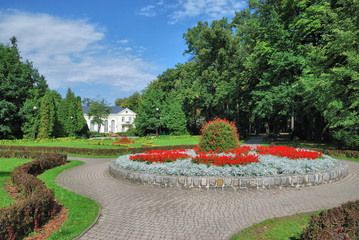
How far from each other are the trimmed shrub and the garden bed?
269 cm

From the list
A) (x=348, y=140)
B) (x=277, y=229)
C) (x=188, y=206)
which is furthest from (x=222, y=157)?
(x=348, y=140)

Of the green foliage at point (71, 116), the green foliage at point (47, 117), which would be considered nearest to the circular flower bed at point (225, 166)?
the green foliage at point (47, 117)

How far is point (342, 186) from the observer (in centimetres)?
780

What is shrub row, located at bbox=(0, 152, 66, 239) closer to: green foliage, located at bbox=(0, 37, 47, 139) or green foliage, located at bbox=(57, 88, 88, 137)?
green foliage, located at bbox=(0, 37, 47, 139)

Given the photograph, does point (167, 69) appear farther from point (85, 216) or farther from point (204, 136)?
point (85, 216)

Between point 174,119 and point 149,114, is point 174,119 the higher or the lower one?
the lower one

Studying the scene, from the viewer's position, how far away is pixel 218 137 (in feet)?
36.6

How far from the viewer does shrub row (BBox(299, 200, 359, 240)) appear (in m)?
2.87

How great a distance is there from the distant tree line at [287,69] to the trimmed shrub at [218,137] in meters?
8.91

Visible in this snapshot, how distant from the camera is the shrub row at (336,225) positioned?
9.43 ft

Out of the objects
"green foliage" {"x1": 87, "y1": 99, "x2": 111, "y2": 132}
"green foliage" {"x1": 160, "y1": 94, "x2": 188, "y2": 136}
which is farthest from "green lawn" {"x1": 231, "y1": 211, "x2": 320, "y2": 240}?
"green foliage" {"x1": 87, "y1": 99, "x2": 111, "y2": 132}

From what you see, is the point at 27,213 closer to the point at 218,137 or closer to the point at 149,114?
the point at 218,137

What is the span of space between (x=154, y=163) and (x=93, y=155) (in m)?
9.24

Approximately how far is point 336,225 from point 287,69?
66.6 feet
